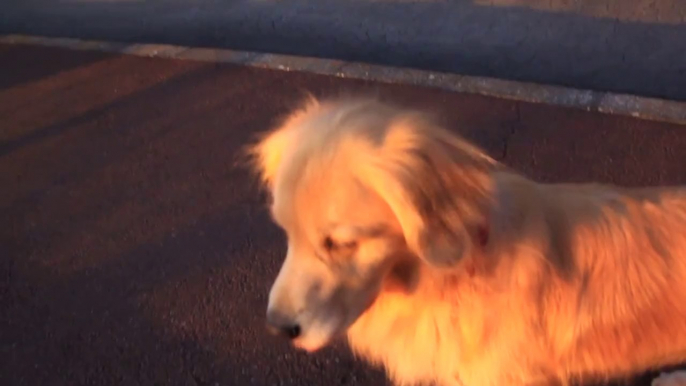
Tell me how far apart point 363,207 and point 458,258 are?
12.1 inches

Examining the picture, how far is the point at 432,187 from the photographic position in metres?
1.91

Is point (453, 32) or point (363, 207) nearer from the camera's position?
point (363, 207)

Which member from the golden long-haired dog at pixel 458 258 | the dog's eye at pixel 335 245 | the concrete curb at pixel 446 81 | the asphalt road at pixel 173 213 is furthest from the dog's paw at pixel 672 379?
the concrete curb at pixel 446 81

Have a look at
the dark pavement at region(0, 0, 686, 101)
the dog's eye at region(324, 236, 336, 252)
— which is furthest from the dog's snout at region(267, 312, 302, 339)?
the dark pavement at region(0, 0, 686, 101)

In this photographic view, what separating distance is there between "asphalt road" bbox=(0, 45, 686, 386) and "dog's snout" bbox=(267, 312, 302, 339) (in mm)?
1048

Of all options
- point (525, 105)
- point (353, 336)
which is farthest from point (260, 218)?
point (525, 105)

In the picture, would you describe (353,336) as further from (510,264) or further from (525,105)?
(525,105)

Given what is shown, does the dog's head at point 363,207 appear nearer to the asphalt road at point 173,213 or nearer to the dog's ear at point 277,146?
the dog's ear at point 277,146

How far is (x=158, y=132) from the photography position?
5262 millimetres

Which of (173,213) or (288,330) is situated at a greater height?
(288,330)

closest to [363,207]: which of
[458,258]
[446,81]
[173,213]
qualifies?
[458,258]

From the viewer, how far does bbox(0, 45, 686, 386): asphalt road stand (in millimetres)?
3350

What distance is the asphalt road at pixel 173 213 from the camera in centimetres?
335

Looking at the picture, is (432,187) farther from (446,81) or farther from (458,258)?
(446,81)
